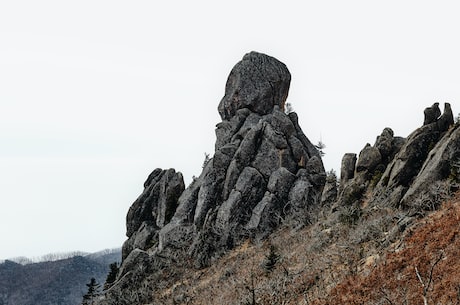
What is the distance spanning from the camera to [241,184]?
1956 inches

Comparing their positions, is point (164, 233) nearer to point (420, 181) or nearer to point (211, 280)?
point (211, 280)

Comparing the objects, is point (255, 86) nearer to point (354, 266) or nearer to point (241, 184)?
point (241, 184)

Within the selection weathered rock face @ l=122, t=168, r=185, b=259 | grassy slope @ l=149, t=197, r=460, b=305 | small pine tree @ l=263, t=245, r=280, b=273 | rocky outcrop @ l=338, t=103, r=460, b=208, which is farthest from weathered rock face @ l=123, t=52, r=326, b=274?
small pine tree @ l=263, t=245, r=280, b=273

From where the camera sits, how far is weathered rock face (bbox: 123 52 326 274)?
4734 cm

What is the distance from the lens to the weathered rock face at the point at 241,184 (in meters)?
47.3

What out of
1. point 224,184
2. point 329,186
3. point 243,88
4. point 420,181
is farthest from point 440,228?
point 243,88

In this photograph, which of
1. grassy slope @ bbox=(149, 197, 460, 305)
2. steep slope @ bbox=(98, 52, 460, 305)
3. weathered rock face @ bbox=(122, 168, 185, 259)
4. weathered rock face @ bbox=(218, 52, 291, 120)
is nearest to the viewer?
grassy slope @ bbox=(149, 197, 460, 305)

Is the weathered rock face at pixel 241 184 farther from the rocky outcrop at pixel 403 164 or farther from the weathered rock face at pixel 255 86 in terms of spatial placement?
the rocky outcrop at pixel 403 164

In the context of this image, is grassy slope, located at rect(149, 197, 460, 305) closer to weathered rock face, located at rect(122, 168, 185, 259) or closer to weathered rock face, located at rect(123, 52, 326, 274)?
weathered rock face, located at rect(123, 52, 326, 274)

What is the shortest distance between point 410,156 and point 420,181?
453cm

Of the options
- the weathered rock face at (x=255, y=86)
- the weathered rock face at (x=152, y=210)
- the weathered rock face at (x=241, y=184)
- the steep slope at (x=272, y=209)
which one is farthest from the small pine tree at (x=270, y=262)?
the weathered rock face at (x=255, y=86)

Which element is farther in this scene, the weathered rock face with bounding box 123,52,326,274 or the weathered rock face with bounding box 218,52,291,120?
the weathered rock face with bounding box 218,52,291,120

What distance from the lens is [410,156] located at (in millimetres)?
35031

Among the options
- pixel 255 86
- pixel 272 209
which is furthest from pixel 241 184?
pixel 255 86
